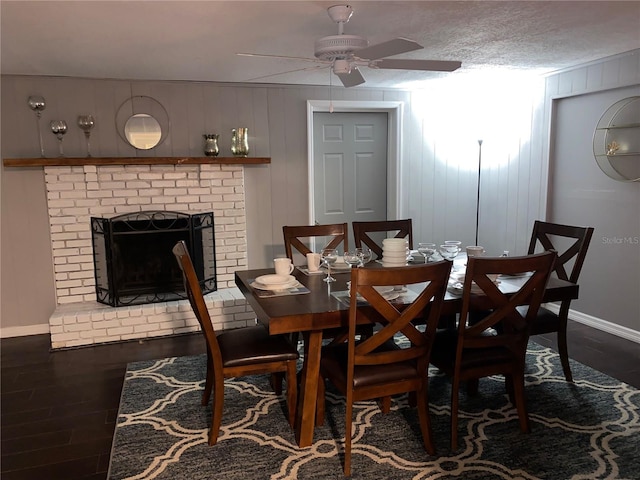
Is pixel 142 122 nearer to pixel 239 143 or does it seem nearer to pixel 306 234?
pixel 239 143

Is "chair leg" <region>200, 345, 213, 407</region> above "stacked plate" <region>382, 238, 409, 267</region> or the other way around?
the other way around

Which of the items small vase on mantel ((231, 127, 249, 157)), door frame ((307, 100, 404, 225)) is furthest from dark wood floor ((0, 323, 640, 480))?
door frame ((307, 100, 404, 225))

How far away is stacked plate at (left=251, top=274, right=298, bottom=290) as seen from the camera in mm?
2594

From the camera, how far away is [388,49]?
2.32m

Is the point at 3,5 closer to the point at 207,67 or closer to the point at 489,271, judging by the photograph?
the point at 207,67

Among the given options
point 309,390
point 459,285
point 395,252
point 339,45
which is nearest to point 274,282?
point 309,390

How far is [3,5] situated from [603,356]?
4.15 m

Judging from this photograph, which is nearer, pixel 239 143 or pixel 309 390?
pixel 309 390

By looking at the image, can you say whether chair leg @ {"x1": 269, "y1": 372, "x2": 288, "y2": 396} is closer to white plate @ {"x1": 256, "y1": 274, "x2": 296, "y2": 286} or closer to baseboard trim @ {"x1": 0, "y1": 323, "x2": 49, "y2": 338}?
white plate @ {"x1": 256, "y1": 274, "x2": 296, "y2": 286}

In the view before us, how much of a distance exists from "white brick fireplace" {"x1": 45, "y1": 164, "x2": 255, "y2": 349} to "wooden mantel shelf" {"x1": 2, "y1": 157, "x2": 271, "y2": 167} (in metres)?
0.07

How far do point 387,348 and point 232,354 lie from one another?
77cm

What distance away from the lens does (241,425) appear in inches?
104

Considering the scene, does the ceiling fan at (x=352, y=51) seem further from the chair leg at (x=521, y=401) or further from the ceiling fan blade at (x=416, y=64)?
the chair leg at (x=521, y=401)

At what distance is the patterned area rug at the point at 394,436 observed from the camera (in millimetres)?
2234
